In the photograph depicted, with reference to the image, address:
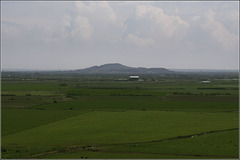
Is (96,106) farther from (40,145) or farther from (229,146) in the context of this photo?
(229,146)

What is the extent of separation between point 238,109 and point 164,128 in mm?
16879

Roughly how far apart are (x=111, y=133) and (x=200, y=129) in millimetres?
8071

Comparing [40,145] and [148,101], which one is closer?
[40,145]

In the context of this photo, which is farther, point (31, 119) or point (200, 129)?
point (31, 119)

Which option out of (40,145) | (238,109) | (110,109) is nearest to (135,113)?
(110,109)

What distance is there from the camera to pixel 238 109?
4150cm

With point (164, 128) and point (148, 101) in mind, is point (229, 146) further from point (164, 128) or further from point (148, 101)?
point (148, 101)

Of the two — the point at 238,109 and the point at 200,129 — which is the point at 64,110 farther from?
the point at 238,109

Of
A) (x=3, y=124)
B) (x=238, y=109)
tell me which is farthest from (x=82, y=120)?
(x=238, y=109)

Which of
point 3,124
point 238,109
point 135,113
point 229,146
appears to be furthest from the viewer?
Answer: point 238,109

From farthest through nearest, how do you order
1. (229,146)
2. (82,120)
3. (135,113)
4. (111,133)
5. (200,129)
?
(135,113) < (82,120) < (200,129) < (111,133) < (229,146)

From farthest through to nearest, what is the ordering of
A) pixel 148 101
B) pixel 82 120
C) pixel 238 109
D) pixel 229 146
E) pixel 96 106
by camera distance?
pixel 148 101 → pixel 96 106 → pixel 238 109 → pixel 82 120 → pixel 229 146

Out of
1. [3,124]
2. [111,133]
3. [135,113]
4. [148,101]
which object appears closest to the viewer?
[111,133]

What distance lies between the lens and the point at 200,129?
93.7 feet
